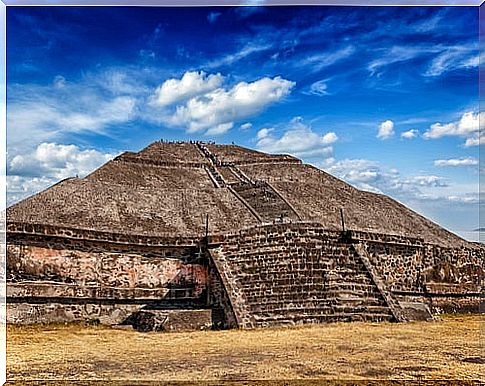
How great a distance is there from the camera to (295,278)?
13625 millimetres

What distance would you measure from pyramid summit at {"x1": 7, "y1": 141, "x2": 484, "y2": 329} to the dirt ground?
4.08ft

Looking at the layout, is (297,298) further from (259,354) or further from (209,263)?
(259,354)

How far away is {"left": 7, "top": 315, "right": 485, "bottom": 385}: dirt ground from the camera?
7441mm

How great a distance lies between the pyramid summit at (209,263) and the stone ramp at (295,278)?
0.03 metres

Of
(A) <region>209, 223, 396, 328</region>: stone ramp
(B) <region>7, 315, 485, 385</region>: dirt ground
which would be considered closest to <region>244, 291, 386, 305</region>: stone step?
(A) <region>209, 223, 396, 328</region>: stone ramp

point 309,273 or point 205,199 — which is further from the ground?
point 205,199

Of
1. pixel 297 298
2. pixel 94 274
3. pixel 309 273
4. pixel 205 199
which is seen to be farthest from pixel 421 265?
pixel 94 274

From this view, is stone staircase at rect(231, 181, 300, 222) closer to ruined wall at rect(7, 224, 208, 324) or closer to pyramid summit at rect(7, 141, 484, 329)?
pyramid summit at rect(7, 141, 484, 329)

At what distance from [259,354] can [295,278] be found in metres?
4.90

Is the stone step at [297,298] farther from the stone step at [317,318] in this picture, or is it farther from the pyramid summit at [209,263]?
the stone step at [317,318]

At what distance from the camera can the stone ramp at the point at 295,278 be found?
12.8m

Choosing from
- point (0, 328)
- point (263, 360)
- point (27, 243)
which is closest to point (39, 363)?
point (263, 360)

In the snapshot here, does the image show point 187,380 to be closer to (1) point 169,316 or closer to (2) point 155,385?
(2) point 155,385

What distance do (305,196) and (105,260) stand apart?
32.4ft
